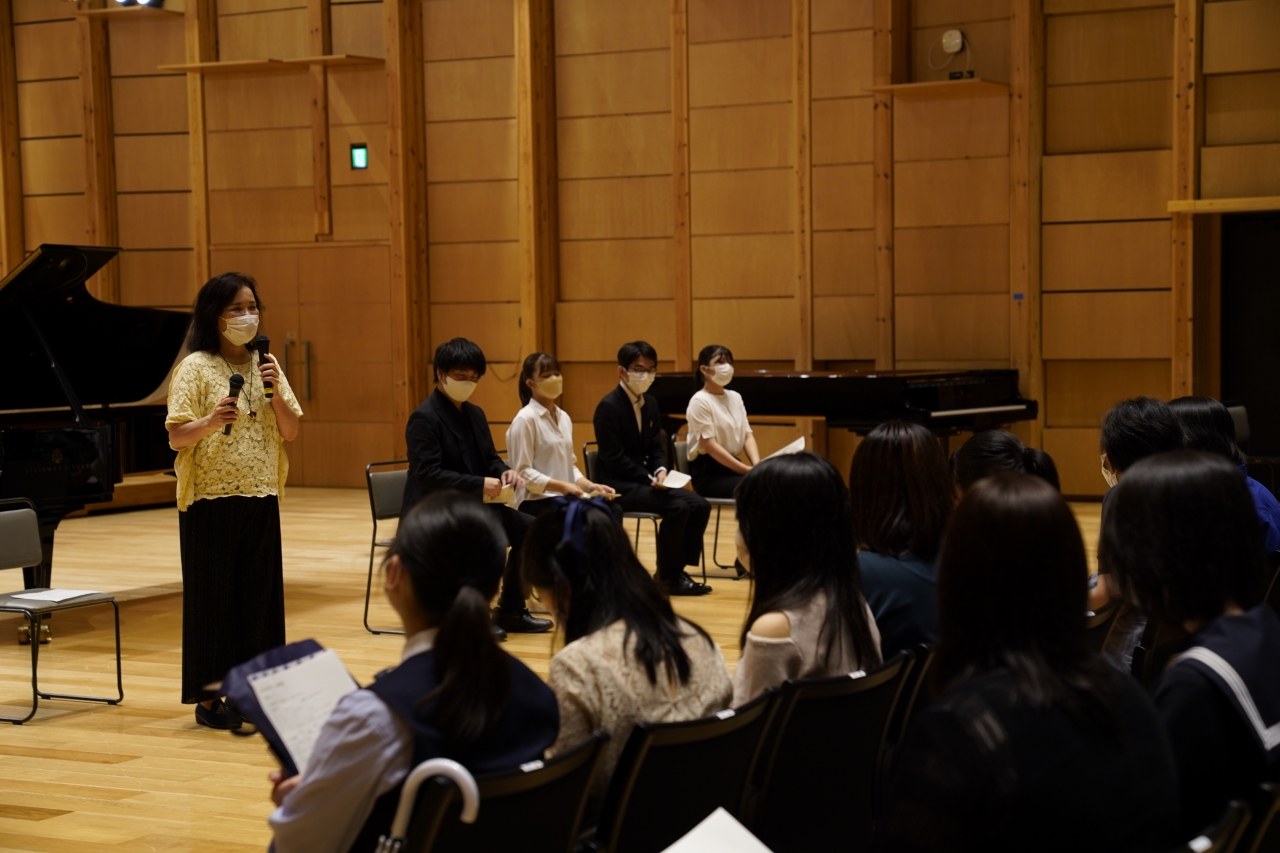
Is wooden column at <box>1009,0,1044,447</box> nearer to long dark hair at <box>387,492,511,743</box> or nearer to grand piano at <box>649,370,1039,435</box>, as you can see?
grand piano at <box>649,370,1039,435</box>

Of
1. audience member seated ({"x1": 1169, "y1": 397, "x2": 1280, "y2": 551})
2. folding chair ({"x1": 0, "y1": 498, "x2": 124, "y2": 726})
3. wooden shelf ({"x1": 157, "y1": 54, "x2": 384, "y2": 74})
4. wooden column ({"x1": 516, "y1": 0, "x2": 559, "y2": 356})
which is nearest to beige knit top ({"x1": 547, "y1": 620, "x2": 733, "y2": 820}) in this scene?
audience member seated ({"x1": 1169, "y1": 397, "x2": 1280, "y2": 551})

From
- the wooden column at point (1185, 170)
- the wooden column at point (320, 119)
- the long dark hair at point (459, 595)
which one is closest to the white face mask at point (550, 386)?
the long dark hair at point (459, 595)

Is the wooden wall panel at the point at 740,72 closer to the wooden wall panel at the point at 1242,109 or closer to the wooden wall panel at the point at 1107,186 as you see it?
the wooden wall panel at the point at 1107,186

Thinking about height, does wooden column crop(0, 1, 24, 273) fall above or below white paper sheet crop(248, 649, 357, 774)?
above

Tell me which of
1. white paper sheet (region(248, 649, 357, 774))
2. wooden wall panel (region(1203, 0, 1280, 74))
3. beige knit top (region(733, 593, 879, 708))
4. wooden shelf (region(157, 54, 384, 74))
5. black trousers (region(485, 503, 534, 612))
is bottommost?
black trousers (region(485, 503, 534, 612))

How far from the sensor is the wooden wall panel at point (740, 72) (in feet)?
31.9

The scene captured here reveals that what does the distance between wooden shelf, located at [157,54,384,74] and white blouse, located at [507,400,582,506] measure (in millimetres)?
5623

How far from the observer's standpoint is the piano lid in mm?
6031

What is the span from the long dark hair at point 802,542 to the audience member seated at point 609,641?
0.18 metres

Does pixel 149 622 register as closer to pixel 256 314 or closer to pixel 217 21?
pixel 256 314

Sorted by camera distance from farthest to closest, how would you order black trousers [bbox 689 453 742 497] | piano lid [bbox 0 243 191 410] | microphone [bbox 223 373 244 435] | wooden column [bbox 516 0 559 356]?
1. wooden column [bbox 516 0 559 356]
2. black trousers [bbox 689 453 742 497]
3. piano lid [bbox 0 243 191 410]
4. microphone [bbox 223 373 244 435]

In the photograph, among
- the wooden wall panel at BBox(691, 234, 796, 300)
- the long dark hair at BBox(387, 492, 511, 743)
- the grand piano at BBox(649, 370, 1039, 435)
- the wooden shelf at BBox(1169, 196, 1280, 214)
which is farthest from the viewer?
the wooden wall panel at BBox(691, 234, 796, 300)

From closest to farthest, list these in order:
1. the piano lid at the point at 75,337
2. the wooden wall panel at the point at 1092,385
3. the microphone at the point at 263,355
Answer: the microphone at the point at 263,355, the piano lid at the point at 75,337, the wooden wall panel at the point at 1092,385

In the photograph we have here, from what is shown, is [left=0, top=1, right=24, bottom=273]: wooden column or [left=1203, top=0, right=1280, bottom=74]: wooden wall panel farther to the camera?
[left=0, top=1, right=24, bottom=273]: wooden column
